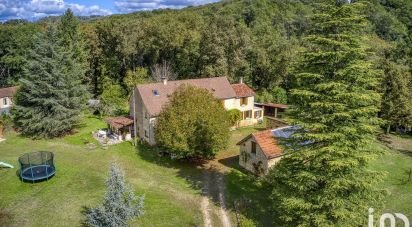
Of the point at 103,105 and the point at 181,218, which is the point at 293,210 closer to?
the point at 181,218

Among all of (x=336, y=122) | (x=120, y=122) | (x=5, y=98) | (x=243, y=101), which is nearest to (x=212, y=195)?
(x=336, y=122)

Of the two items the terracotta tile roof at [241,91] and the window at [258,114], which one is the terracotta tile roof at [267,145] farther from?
the window at [258,114]

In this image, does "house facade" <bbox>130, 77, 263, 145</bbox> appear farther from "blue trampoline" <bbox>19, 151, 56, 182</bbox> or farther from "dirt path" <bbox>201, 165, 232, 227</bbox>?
"blue trampoline" <bbox>19, 151, 56, 182</bbox>

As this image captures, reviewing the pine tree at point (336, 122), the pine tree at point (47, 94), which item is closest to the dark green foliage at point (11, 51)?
the pine tree at point (47, 94)

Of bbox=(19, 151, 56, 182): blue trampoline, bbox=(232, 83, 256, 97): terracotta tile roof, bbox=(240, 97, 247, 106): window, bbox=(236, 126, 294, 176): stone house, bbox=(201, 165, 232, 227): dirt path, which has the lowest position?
bbox=(201, 165, 232, 227): dirt path

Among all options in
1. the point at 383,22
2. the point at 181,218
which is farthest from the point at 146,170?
the point at 383,22

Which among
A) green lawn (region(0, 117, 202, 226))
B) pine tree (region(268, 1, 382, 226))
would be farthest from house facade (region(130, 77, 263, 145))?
pine tree (region(268, 1, 382, 226))
